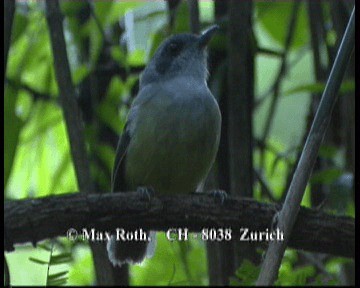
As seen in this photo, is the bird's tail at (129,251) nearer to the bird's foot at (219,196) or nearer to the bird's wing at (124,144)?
the bird's wing at (124,144)

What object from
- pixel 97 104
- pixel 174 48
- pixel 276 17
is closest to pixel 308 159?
pixel 174 48

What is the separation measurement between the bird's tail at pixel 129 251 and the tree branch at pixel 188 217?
1.22 feet

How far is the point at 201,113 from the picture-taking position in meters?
3.24

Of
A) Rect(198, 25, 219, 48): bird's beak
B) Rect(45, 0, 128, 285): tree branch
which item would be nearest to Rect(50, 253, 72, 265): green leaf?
Rect(45, 0, 128, 285): tree branch

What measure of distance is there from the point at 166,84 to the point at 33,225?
3.75 ft

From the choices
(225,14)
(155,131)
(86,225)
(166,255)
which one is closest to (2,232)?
(86,225)

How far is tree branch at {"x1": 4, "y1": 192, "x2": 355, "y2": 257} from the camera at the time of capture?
2613 mm

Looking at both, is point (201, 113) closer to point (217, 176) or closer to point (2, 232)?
point (217, 176)

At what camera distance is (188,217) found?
2.71 m

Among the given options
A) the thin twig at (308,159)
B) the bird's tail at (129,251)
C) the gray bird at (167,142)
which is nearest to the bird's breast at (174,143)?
the gray bird at (167,142)

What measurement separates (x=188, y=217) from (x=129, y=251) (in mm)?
572

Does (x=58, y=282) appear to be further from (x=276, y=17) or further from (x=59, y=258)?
(x=276, y=17)

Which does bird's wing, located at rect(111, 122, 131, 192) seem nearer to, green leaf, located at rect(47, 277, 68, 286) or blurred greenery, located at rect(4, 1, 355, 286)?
blurred greenery, located at rect(4, 1, 355, 286)

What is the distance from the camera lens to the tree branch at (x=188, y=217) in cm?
261
